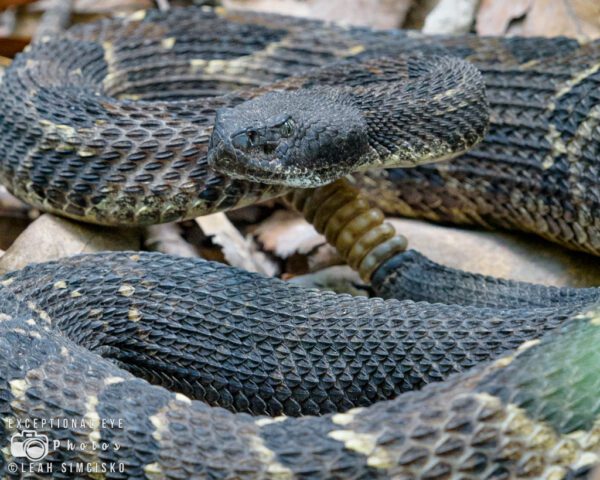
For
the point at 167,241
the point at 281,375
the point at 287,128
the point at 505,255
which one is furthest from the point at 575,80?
the point at 281,375

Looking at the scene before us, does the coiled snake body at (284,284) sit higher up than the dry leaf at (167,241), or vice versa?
the coiled snake body at (284,284)

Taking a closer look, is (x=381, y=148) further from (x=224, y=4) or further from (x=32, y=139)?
(x=224, y=4)

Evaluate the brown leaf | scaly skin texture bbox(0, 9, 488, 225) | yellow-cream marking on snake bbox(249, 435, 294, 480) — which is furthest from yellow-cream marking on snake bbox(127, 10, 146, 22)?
yellow-cream marking on snake bbox(249, 435, 294, 480)

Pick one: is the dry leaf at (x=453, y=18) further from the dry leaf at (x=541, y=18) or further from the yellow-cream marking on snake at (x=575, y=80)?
the yellow-cream marking on snake at (x=575, y=80)

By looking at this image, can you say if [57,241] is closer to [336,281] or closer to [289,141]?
[289,141]

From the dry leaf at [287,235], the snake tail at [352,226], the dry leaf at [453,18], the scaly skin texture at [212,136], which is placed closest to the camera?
the scaly skin texture at [212,136]

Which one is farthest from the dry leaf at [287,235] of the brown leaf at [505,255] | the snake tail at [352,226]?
the brown leaf at [505,255]

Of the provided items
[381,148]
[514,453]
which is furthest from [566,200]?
[514,453]
